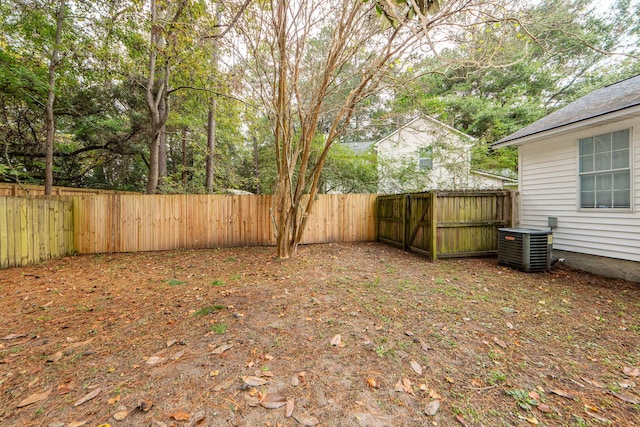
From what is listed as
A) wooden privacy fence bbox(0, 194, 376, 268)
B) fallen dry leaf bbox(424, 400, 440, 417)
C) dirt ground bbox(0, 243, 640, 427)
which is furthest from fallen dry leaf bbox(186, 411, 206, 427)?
wooden privacy fence bbox(0, 194, 376, 268)

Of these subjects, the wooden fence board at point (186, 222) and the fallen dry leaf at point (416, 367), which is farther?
the wooden fence board at point (186, 222)

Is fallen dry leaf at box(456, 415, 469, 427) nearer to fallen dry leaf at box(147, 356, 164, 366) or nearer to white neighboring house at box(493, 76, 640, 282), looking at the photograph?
fallen dry leaf at box(147, 356, 164, 366)

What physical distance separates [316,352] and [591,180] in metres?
6.08

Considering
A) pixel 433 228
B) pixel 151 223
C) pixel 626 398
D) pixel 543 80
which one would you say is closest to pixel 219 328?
pixel 626 398

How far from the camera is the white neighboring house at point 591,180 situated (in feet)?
13.4

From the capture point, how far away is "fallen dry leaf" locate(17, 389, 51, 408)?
1.51 metres

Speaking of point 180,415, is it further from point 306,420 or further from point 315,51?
point 315,51

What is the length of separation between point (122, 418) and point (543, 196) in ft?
24.8

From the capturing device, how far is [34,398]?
1.55 m

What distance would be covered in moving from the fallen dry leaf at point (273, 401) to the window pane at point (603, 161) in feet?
21.0

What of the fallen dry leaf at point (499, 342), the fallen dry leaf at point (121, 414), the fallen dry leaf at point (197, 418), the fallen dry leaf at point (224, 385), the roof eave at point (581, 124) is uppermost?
the roof eave at point (581, 124)

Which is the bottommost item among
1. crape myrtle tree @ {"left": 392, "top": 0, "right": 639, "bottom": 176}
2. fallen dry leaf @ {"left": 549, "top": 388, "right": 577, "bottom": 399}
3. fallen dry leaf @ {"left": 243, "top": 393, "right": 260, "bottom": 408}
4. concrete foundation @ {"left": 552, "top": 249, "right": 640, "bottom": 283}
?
fallen dry leaf @ {"left": 549, "top": 388, "right": 577, "bottom": 399}

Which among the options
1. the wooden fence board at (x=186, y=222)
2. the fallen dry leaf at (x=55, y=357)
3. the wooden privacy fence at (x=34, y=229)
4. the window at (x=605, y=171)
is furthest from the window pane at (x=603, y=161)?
the wooden privacy fence at (x=34, y=229)

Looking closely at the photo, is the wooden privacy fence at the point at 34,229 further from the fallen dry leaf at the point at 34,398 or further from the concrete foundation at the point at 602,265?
the concrete foundation at the point at 602,265
